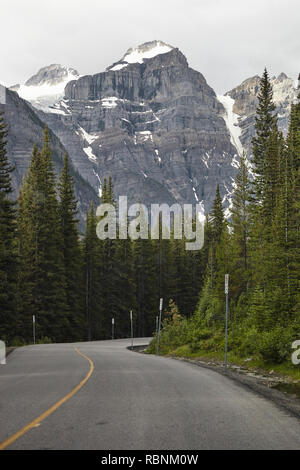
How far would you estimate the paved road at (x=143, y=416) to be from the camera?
6730 mm

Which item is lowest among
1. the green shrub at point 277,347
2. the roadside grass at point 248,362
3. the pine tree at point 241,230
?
the roadside grass at point 248,362

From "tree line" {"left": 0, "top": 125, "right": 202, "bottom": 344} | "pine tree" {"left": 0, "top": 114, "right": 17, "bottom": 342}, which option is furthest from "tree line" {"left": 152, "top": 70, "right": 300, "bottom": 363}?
"tree line" {"left": 0, "top": 125, "right": 202, "bottom": 344}

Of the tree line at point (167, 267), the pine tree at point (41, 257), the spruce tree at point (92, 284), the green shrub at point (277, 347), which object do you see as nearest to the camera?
the green shrub at point (277, 347)

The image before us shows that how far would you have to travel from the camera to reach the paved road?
22.1 feet

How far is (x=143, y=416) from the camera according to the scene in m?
8.50

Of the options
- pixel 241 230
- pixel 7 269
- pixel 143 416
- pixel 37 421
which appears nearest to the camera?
pixel 37 421

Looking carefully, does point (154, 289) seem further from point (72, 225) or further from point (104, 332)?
point (72, 225)

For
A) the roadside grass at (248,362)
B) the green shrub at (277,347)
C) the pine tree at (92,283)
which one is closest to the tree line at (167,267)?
the green shrub at (277,347)

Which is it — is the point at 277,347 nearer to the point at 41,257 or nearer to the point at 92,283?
the point at 41,257

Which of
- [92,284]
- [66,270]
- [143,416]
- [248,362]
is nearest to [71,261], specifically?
[66,270]

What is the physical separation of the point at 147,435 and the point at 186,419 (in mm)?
1405

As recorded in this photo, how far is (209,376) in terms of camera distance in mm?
16094

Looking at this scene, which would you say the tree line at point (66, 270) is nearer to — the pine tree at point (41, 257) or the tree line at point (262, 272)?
the pine tree at point (41, 257)
